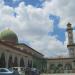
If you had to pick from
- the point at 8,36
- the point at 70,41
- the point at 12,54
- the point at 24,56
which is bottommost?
the point at 12,54

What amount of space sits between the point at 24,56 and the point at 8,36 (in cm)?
718

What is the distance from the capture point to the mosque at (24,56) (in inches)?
2013

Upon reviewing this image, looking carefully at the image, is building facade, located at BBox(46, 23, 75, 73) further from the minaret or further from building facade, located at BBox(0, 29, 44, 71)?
building facade, located at BBox(0, 29, 44, 71)

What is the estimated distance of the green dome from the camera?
68250mm

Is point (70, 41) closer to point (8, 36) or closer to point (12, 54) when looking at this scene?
point (8, 36)

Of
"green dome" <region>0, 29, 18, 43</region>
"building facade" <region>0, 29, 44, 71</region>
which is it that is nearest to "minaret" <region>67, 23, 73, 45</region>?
"building facade" <region>0, 29, 44, 71</region>

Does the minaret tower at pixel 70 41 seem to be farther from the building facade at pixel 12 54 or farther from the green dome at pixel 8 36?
the green dome at pixel 8 36

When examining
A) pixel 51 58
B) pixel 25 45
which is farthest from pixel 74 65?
pixel 25 45

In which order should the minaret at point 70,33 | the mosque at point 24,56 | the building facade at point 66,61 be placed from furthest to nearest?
1. the minaret at point 70,33
2. the building facade at point 66,61
3. the mosque at point 24,56

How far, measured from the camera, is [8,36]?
224 ft

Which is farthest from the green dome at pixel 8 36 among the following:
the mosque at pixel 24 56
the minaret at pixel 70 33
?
the minaret at pixel 70 33

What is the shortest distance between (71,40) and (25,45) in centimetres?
2469

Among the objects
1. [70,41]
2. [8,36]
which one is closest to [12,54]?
[8,36]

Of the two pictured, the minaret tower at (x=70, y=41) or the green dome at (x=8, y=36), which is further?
the minaret tower at (x=70, y=41)
